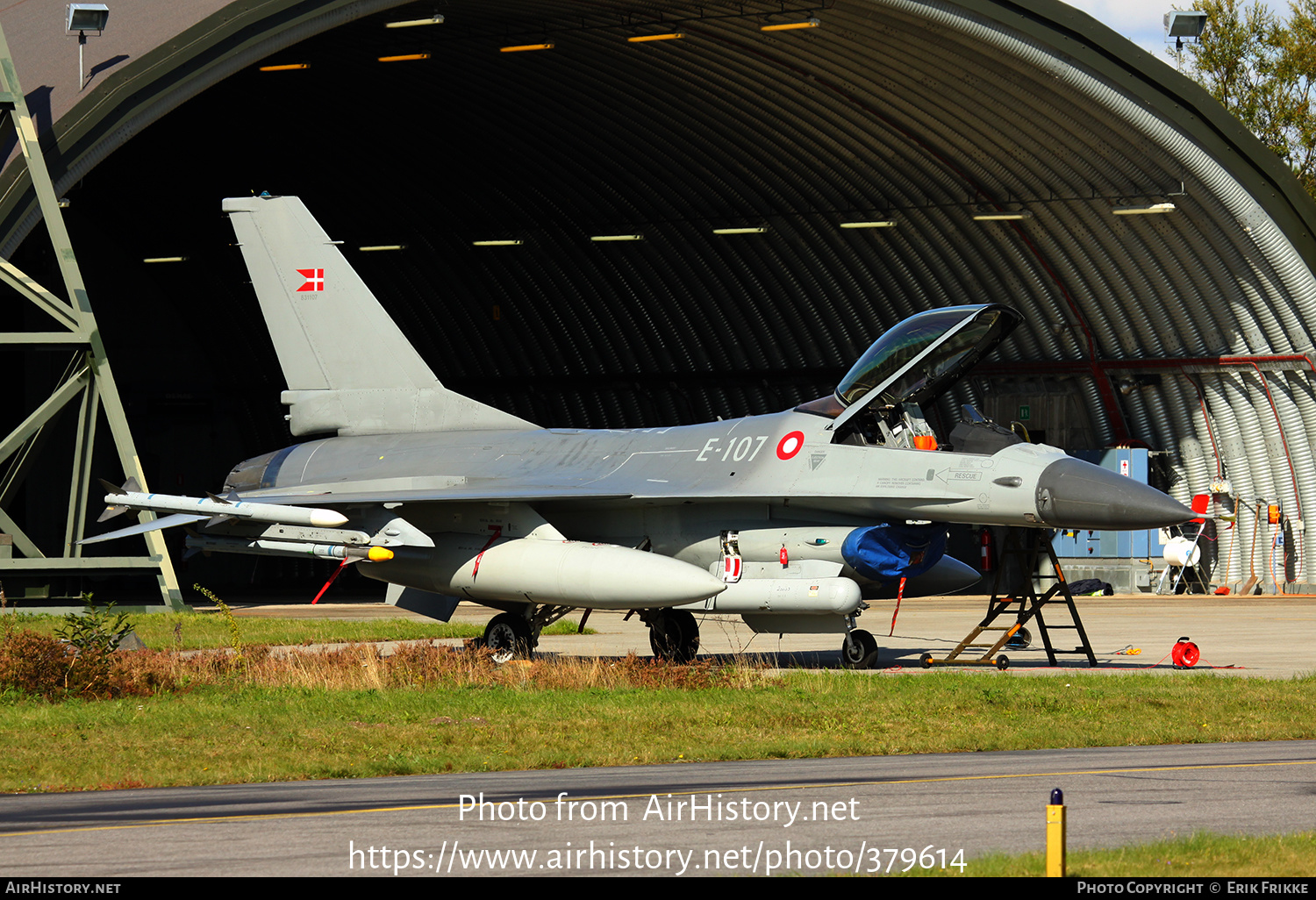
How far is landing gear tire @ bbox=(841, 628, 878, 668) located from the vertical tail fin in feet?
16.6

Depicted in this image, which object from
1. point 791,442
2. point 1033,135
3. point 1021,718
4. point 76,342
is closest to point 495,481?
point 791,442

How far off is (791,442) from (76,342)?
12.8 metres

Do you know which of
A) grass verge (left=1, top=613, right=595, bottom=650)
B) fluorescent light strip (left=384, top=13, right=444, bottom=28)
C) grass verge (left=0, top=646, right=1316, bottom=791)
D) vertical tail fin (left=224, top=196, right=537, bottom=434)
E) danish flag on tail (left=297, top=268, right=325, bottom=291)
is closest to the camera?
grass verge (left=0, top=646, right=1316, bottom=791)

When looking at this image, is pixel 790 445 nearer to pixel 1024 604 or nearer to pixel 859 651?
pixel 859 651

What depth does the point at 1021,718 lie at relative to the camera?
12414mm

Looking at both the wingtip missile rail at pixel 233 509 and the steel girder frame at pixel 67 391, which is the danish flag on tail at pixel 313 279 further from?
the steel girder frame at pixel 67 391

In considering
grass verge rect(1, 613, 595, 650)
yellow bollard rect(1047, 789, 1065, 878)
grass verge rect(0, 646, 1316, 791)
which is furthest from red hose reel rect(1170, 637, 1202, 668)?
yellow bollard rect(1047, 789, 1065, 878)

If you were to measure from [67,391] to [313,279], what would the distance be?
261 inches

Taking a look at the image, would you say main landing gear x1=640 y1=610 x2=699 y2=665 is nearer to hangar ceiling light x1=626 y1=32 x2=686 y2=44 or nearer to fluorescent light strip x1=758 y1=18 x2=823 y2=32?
fluorescent light strip x1=758 y1=18 x2=823 y2=32

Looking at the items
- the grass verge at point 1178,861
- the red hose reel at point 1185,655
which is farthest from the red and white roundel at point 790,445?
the grass verge at point 1178,861

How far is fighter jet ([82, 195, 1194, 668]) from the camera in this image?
15.7 meters

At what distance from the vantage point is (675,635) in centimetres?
1770

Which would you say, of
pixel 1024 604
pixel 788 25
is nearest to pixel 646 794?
pixel 1024 604

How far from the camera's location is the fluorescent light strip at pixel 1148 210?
1119 inches
